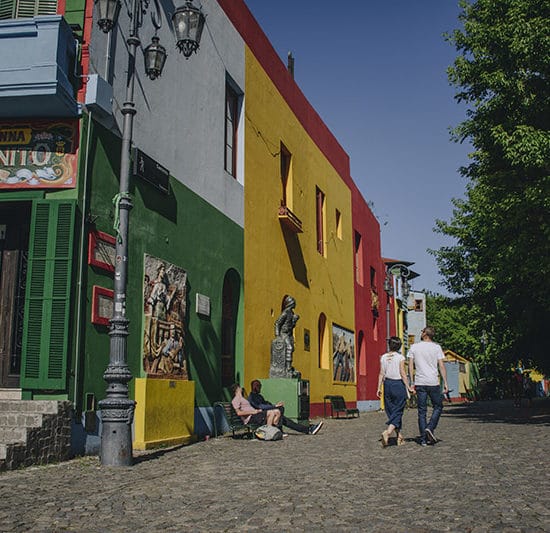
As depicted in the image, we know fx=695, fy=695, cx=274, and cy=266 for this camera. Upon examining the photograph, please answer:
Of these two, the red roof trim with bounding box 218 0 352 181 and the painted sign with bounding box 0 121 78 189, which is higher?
the red roof trim with bounding box 218 0 352 181

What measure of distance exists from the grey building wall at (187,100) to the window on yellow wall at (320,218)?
7.39 meters

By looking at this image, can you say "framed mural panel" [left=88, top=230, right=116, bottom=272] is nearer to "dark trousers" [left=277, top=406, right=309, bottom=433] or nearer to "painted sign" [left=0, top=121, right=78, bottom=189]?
"painted sign" [left=0, top=121, right=78, bottom=189]

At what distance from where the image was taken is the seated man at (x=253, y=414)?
12.7m

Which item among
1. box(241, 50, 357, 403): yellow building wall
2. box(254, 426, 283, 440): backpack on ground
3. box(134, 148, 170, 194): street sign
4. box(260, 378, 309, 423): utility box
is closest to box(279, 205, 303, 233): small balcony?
box(241, 50, 357, 403): yellow building wall

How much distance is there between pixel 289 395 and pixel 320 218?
9597mm

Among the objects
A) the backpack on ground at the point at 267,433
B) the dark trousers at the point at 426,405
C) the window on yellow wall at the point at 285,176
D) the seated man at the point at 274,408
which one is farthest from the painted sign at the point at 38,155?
the window on yellow wall at the point at 285,176

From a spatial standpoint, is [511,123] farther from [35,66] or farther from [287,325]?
[35,66]

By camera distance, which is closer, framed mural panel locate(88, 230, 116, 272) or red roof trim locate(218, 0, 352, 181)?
framed mural panel locate(88, 230, 116, 272)

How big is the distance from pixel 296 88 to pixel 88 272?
13677 mm

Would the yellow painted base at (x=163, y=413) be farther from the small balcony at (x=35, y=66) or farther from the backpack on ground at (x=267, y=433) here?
the small balcony at (x=35, y=66)

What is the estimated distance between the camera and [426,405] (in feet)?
35.1

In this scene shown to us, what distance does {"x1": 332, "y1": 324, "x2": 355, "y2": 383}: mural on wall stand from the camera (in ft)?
78.2

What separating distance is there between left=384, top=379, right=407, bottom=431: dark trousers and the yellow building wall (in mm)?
4999

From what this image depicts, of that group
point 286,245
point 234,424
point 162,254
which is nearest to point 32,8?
point 162,254
